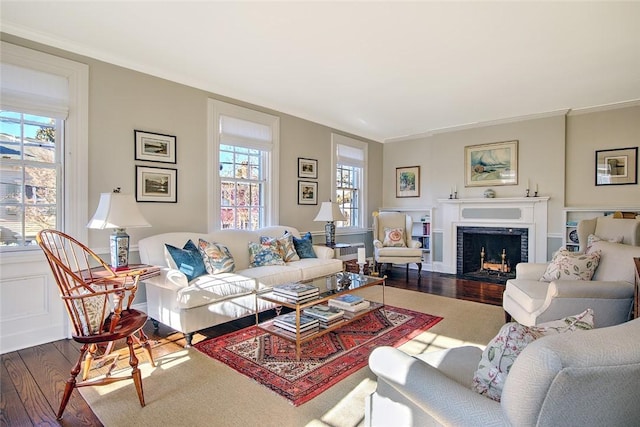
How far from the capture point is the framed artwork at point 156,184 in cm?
353

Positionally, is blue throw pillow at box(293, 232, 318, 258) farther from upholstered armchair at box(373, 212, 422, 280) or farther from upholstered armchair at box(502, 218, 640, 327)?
upholstered armchair at box(502, 218, 640, 327)

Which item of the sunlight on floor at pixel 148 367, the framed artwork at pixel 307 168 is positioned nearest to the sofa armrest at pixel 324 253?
the framed artwork at pixel 307 168

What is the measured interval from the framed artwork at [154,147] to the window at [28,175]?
66 cm

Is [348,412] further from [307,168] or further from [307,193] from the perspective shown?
[307,168]

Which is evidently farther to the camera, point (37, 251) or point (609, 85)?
point (609, 85)

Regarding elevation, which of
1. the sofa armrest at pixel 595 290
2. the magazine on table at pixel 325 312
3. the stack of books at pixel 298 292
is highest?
the sofa armrest at pixel 595 290

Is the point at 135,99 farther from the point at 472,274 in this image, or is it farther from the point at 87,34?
the point at 472,274

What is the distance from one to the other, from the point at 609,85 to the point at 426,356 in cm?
443

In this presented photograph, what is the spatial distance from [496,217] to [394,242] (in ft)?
5.70

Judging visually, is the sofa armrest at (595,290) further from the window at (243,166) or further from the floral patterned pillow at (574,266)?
the window at (243,166)

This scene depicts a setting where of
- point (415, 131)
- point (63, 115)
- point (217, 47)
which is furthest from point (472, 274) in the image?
point (63, 115)

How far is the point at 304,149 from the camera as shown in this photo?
5.37m

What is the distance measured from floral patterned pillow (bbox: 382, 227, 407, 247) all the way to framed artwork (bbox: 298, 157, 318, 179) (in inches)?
65.9

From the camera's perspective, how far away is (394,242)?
5852 millimetres
